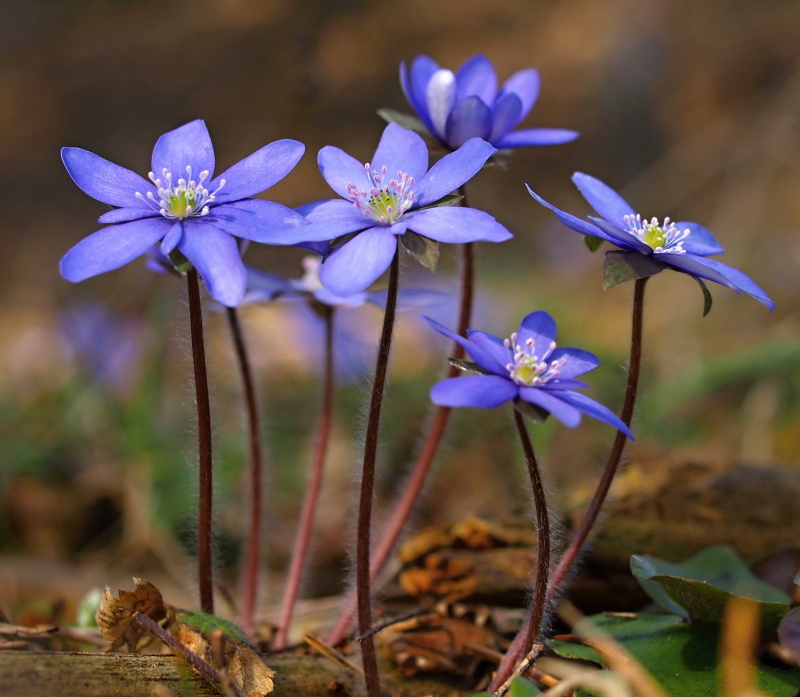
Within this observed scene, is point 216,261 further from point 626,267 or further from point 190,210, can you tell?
point 626,267

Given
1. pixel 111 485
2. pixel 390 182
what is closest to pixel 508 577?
pixel 390 182

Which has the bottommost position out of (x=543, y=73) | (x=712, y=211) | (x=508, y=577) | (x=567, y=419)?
(x=508, y=577)

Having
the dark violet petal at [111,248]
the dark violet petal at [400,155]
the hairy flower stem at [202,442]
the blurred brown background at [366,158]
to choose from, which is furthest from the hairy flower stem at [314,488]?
the blurred brown background at [366,158]

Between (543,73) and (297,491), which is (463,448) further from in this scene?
(543,73)

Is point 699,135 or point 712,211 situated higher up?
point 699,135

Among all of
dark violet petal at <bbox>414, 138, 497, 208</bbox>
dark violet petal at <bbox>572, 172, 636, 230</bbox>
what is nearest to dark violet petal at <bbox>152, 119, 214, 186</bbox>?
dark violet petal at <bbox>414, 138, 497, 208</bbox>
